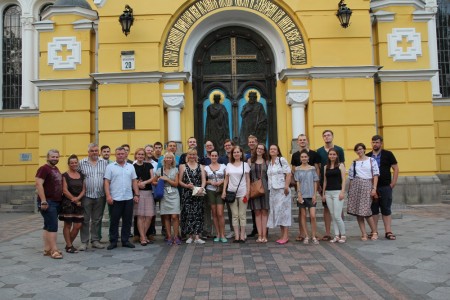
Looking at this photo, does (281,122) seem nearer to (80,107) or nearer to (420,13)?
(420,13)

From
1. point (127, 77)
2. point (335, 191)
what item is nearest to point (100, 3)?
point (127, 77)

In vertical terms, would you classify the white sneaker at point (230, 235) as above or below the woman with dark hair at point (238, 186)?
below

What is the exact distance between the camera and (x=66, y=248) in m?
7.57

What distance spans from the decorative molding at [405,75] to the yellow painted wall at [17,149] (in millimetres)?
12050

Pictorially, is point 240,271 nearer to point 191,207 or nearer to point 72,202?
point 191,207

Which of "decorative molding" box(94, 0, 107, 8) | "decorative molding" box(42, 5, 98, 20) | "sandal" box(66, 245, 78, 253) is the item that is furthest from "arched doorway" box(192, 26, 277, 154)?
"sandal" box(66, 245, 78, 253)

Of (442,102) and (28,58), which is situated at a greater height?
(28,58)

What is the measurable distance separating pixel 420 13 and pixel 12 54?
14.9 m

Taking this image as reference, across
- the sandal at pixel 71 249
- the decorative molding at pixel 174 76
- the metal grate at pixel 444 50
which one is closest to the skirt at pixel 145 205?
the sandal at pixel 71 249

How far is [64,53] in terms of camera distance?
1288 cm

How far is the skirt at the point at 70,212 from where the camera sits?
7531 millimetres

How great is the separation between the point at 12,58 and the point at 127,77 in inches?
304

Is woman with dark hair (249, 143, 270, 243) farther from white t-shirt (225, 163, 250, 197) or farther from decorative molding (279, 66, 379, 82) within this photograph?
decorative molding (279, 66, 379, 82)

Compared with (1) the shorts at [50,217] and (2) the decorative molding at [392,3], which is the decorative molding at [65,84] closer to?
(1) the shorts at [50,217]
